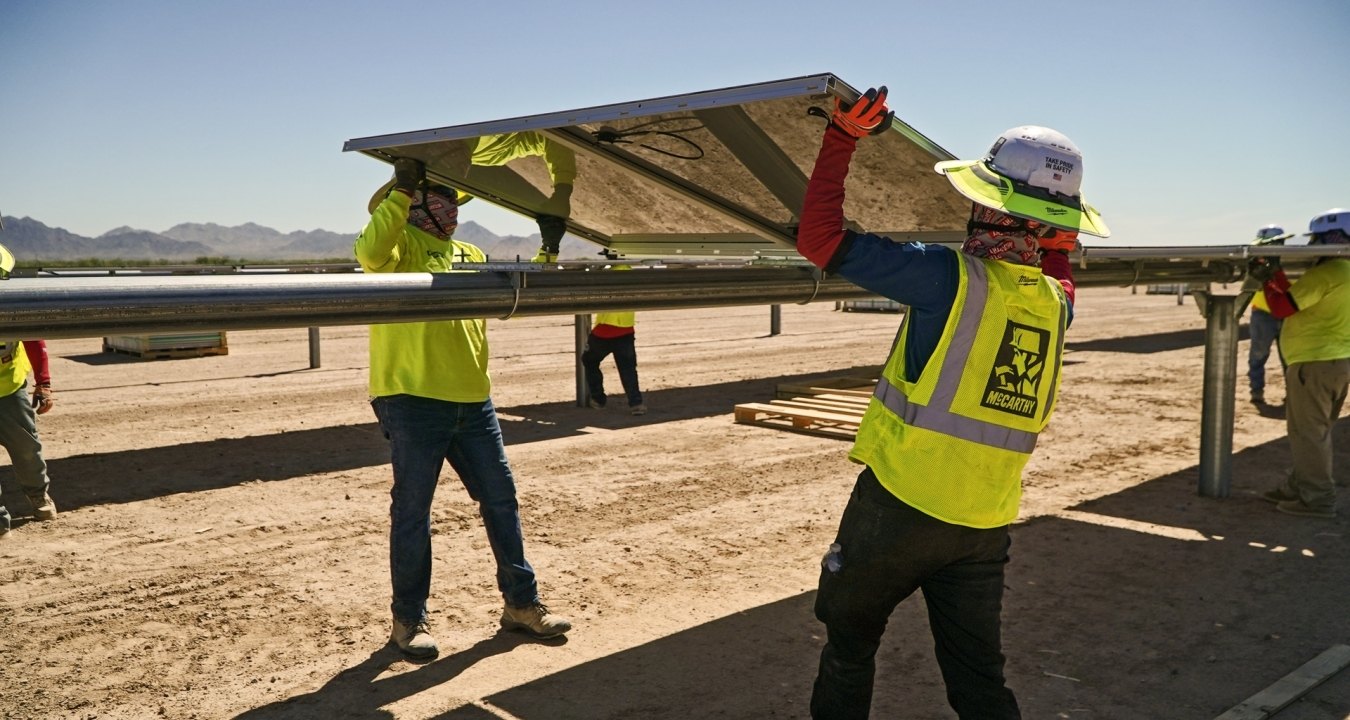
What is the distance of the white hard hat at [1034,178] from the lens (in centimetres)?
315

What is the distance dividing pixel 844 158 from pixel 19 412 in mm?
6213

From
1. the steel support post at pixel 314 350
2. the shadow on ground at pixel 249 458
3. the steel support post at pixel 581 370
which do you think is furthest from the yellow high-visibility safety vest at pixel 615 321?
the steel support post at pixel 314 350

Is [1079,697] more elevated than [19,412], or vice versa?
[19,412]

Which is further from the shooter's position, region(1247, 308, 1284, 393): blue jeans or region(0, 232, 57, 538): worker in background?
region(1247, 308, 1284, 393): blue jeans

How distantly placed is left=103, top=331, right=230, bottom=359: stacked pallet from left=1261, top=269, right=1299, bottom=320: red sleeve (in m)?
13.7

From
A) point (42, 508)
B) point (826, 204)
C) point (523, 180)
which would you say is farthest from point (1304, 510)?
point (42, 508)

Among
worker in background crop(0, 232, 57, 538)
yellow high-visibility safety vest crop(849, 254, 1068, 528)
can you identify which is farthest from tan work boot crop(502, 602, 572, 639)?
worker in background crop(0, 232, 57, 538)

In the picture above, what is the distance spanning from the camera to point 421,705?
4230mm

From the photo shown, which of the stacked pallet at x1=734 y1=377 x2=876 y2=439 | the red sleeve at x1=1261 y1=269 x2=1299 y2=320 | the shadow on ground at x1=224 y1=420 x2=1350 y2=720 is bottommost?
the shadow on ground at x1=224 y1=420 x2=1350 y2=720

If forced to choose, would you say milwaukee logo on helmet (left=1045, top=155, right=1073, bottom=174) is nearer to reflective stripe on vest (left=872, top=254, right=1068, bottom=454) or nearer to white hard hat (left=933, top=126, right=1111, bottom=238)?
white hard hat (left=933, top=126, right=1111, bottom=238)

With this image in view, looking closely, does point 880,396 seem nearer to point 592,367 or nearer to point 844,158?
point 844,158

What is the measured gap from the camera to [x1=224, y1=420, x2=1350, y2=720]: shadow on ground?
428cm

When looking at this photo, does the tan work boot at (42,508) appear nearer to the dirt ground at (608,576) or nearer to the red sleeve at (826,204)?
the dirt ground at (608,576)

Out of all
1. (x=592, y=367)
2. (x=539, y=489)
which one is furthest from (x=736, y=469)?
(x=592, y=367)
